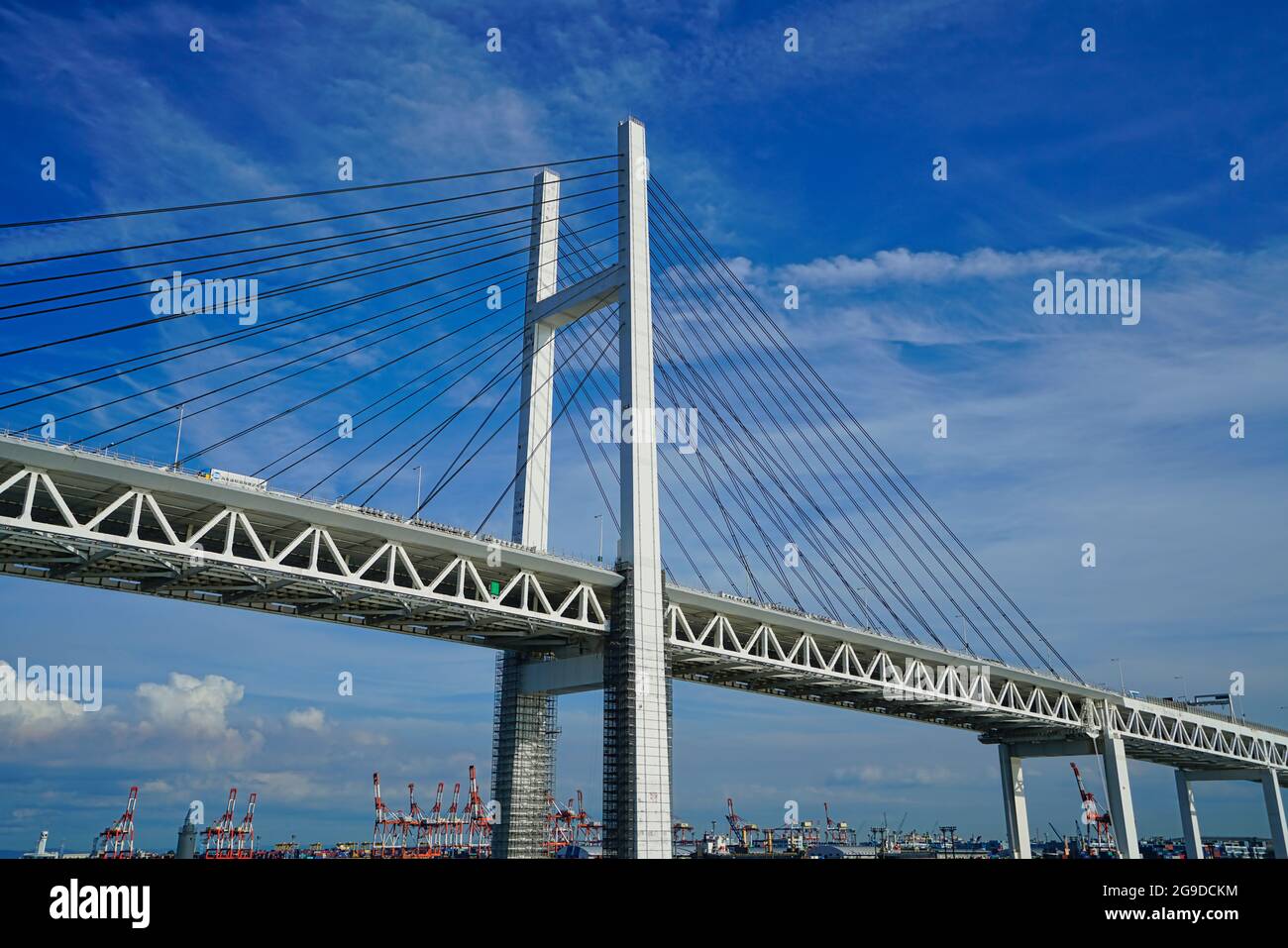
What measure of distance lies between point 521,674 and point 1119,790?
56110 millimetres

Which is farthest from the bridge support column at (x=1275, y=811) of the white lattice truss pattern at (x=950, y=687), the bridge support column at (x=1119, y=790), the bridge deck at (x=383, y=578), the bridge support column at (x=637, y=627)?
the bridge support column at (x=637, y=627)

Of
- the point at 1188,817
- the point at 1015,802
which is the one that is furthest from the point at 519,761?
the point at 1188,817

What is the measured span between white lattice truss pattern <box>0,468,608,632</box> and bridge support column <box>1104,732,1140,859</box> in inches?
2134

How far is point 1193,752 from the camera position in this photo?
92688 millimetres

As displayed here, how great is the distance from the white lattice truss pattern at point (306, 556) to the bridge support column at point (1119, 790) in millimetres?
54195

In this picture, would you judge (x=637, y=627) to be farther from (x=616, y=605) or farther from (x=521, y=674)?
(x=521, y=674)

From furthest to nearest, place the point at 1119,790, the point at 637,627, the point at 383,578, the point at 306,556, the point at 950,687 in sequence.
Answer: the point at 1119,790 → the point at 950,687 → the point at 637,627 → the point at 383,578 → the point at 306,556

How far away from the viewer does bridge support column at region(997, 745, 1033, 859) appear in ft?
279

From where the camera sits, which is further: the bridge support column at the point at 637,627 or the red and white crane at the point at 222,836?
the red and white crane at the point at 222,836

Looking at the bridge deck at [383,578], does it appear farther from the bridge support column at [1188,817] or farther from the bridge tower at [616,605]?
the bridge support column at [1188,817]

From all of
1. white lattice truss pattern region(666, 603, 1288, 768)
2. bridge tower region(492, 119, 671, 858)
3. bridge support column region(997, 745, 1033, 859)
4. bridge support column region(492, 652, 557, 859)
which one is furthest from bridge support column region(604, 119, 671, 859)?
bridge support column region(997, 745, 1033, 859)

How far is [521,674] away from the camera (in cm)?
5169

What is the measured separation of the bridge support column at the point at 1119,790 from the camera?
264 ft
